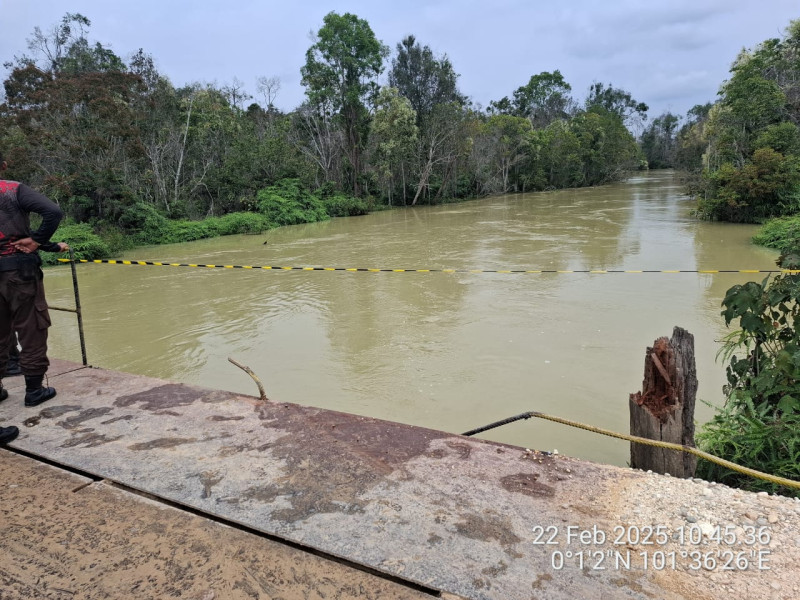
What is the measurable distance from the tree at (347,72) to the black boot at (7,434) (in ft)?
90.1

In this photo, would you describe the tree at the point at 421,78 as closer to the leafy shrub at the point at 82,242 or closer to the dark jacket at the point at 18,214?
the leafy shrub at the point at 82,242

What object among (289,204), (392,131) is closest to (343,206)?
(289,204)

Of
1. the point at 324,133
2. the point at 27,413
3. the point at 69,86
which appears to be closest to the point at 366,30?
the point at 324,133

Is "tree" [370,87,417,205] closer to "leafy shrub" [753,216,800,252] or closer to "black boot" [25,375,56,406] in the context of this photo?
"leafy shrub" [753,216,800,252]

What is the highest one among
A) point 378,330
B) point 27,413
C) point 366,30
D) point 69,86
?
point 366,30

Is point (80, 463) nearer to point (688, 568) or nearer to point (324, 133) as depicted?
point (688, 568)

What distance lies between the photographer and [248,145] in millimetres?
23703

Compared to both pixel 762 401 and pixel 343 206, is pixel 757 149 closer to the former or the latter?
pixel 762 401

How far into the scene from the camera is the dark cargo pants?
9.45ft

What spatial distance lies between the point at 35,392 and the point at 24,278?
661mm

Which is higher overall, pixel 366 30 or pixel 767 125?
pixel 366 30

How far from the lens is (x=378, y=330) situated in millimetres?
7062

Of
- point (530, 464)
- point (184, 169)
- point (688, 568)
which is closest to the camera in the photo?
point (688, 568)

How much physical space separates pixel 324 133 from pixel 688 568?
29.9 meters
